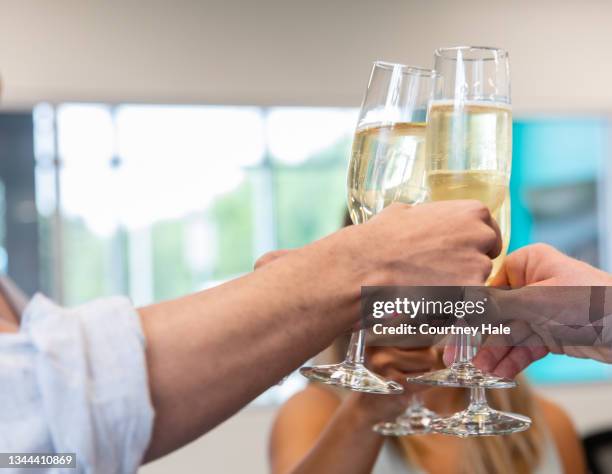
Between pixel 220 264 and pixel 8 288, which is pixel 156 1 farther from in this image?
pixel 8 288

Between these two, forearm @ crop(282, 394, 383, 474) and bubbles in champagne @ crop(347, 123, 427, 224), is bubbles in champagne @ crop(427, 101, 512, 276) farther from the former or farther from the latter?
forearm @ crop(282, 394, 383, 474)

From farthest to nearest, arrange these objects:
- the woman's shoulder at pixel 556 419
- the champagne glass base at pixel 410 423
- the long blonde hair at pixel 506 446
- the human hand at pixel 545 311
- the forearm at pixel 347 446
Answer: the woman's shoulder at pixel 556 419 < the long blonde hair at pixel 506 446 < the forearm at pixel 347 446 < the champagne glass base at pixel 410 423 < the human hand at pixel 545 311

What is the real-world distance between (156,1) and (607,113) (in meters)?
2.07

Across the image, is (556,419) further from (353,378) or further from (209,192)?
(209,192)


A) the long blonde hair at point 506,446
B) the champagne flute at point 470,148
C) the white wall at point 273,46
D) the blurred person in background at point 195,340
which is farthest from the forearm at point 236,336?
the white wall at point 273,46

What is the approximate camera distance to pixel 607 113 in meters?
4.18

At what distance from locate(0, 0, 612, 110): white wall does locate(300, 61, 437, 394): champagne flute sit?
301 centimetres

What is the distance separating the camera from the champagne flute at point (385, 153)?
0.78 metres

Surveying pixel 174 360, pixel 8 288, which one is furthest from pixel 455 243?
pixel 8 288

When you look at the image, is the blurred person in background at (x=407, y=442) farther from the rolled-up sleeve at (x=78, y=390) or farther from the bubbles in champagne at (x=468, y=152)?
the rolled-up sleeve at (x=78, y=390)

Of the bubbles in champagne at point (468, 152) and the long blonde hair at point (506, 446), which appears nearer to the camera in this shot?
the bubbles in champagne at point (468, 152)

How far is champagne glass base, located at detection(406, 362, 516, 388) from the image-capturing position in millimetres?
711

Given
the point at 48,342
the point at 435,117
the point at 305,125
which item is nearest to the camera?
the point at 48,342

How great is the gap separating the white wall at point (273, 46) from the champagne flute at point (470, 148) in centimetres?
305
